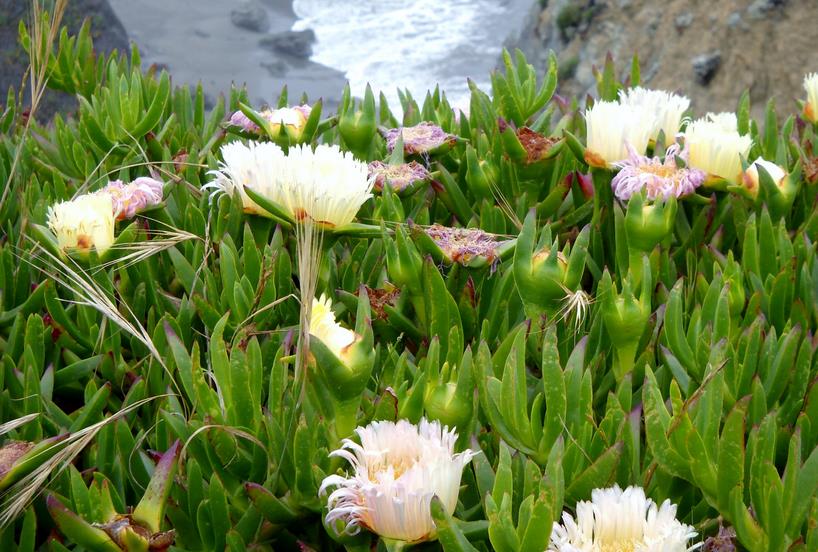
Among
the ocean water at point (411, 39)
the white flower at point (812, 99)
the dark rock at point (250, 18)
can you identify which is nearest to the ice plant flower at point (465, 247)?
the white flower at point (812, 99)

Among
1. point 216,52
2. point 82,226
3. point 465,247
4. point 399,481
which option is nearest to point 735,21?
point 216,52

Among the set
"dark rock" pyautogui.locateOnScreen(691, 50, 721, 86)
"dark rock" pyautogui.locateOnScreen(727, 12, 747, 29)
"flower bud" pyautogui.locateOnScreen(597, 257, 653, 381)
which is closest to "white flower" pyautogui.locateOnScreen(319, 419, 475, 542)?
"flower bud" pyautogui.locateOnScreen(597, 257, 653, 381)

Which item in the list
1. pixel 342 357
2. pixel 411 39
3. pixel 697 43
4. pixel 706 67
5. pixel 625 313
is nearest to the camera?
pixel 342 357

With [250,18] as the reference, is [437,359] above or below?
above

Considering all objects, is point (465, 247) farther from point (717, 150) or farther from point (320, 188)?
point (717, 150)

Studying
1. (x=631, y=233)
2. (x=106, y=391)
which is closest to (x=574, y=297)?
(x=631, y=233)

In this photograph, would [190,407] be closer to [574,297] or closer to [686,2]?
[574,297]
